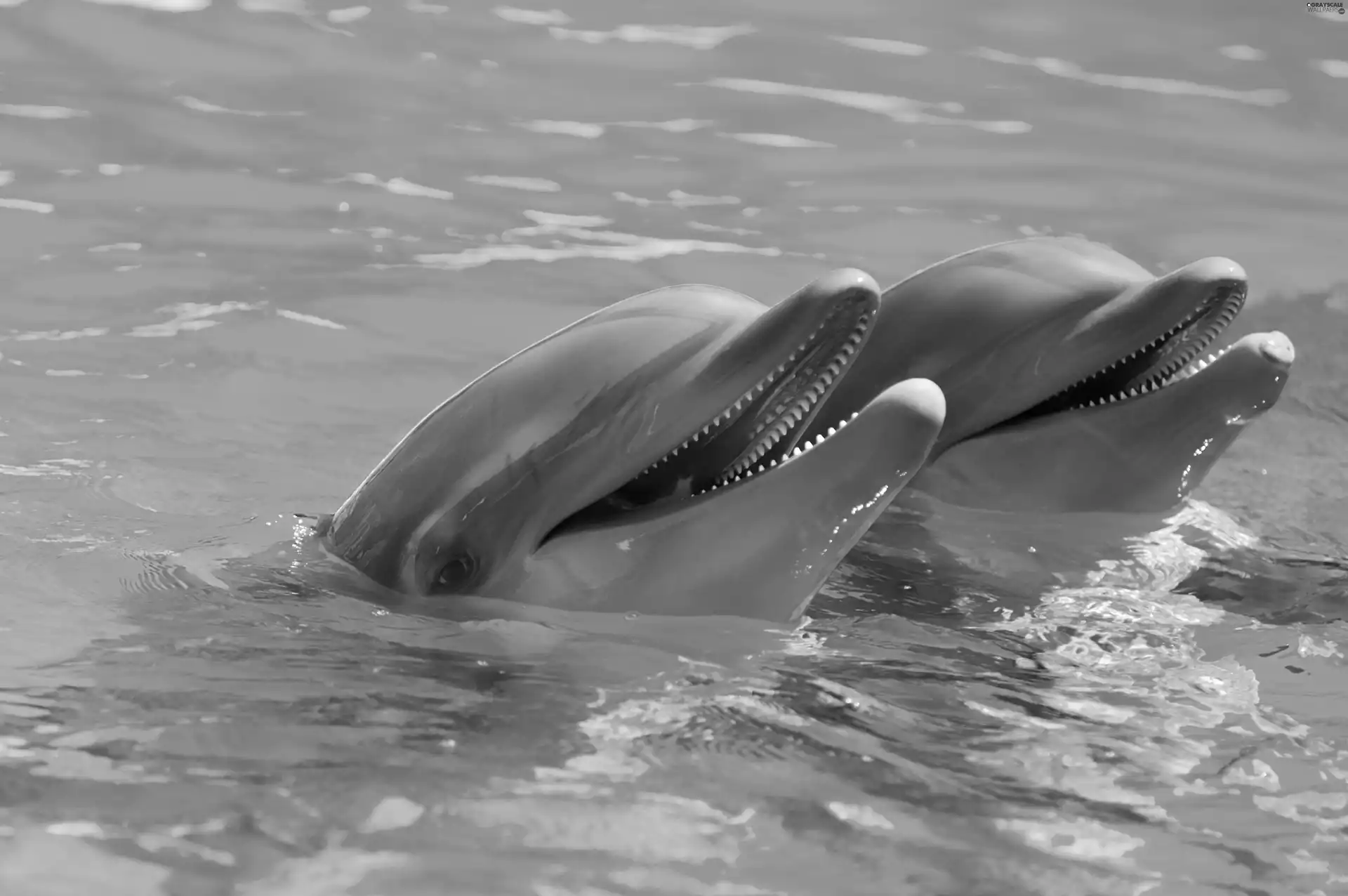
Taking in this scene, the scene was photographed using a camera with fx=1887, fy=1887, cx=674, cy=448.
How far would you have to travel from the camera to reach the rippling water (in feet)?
12.5

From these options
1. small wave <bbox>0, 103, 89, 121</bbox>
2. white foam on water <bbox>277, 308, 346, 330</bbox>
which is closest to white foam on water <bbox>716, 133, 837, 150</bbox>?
small wave <bbox>0, 103, 89, 121</bbox>

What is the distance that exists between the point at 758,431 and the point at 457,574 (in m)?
0.85

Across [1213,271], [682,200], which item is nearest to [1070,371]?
[1213,271]

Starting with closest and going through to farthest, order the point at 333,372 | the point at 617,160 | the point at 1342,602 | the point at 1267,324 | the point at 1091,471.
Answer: the point at 1342,602 → the point at 1091,471 → the point at 333,372 → the point at 1267,324 → the point at 617,160

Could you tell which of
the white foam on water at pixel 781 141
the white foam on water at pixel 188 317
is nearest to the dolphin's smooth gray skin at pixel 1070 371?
the white foam on water at pixel 188 317

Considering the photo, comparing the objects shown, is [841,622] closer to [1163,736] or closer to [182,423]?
[1163,736]

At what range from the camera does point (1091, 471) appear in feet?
19.7

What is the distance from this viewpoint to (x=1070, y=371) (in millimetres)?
5812

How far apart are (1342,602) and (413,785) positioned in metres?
3.02

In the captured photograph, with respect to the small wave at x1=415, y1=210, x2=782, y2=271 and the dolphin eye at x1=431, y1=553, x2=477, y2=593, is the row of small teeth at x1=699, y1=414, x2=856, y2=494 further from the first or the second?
the small wave at x1=415, y1=210, x2=782, y2=271

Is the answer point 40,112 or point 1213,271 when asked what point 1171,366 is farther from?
point 40,112

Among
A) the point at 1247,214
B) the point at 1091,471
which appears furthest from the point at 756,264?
the point at 1091,471

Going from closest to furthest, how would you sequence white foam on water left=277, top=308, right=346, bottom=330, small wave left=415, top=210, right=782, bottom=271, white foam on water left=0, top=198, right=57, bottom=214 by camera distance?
white foam on water left=277, top=308, right=346, bottom=330, small wave left=415, top=210, right=782, bottom=271, white foam on water left=0, top=198, right=57, bottom=214

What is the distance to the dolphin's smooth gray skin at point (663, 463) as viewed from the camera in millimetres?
4375
